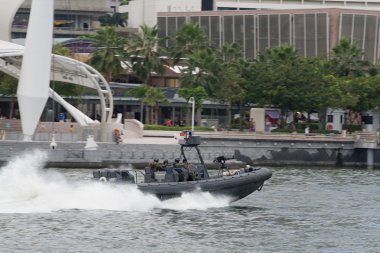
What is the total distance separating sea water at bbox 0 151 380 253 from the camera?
46.3 meters

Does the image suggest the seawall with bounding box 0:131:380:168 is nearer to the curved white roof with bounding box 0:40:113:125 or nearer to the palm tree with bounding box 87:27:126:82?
the curved white roof with bounding box 0:40:113:125

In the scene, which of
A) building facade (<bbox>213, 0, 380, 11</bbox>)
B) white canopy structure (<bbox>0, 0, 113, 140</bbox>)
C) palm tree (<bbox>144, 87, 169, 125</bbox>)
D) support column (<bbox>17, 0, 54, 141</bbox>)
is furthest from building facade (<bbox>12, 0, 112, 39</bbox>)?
support column (<bbox>17, 0, 54, 141</bbox>)

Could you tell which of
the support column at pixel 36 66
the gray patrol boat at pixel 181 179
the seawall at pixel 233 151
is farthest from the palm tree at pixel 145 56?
the gray patrol boat at pixel 181 179

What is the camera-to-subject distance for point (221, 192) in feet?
182

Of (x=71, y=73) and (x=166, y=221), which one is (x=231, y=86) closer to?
(x=71, y=73)

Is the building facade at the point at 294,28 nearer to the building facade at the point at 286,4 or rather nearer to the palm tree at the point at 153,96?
the building facade at the point at 286,4

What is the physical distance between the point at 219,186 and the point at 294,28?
87.7 meters

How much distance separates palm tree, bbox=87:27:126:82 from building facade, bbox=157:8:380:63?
24052mm

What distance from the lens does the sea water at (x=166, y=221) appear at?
46.3 m

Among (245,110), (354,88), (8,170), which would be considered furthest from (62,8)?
(8,170)

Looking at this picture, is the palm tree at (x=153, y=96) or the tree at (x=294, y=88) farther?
the palm tree at (x=153, y=96)

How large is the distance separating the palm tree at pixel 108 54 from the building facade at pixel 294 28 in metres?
24.1

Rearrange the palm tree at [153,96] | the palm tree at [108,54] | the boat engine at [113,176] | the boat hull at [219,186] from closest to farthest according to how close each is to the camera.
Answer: the boat engine at [113,176] < the boat hull at [219,186] < the palm tree at [153,96] < the palm tree at [108,54]

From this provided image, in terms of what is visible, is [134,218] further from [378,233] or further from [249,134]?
[249,134]
